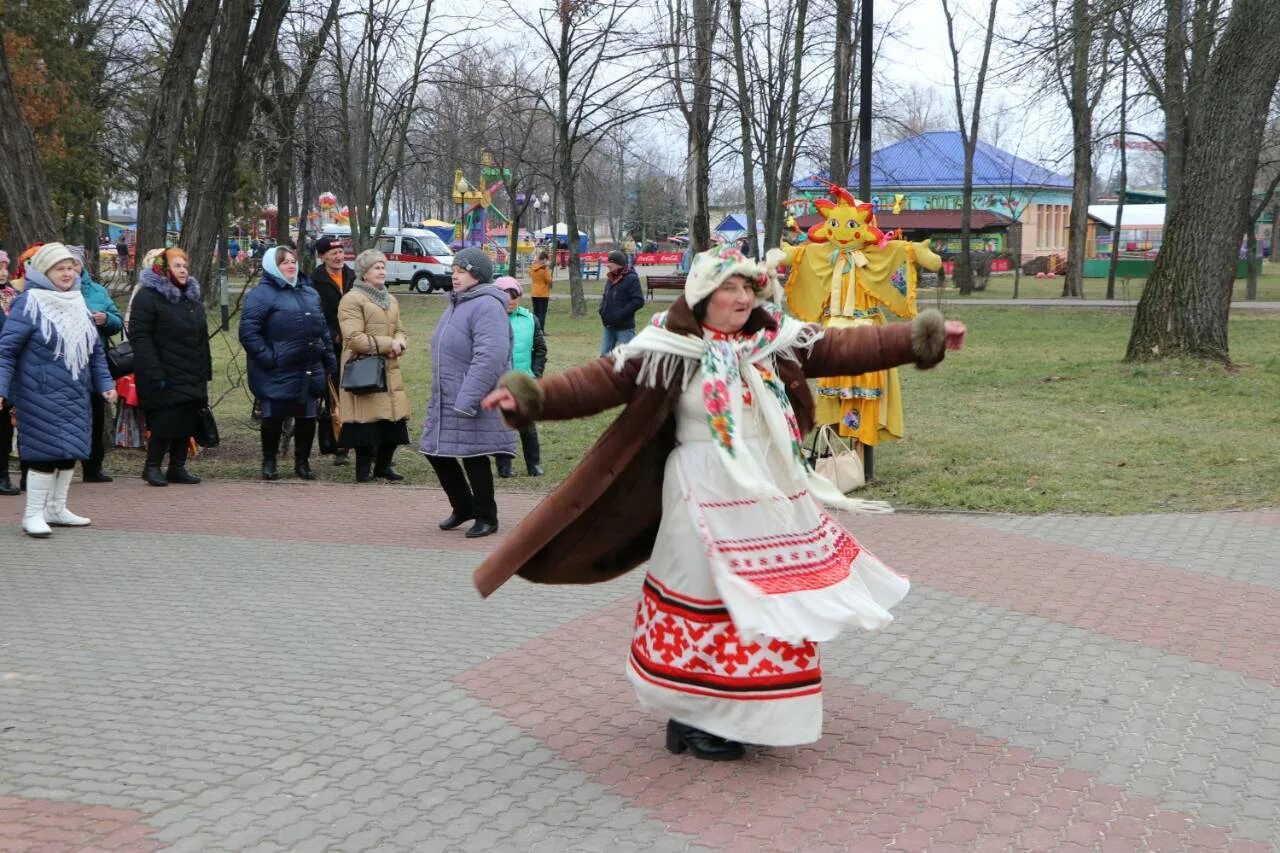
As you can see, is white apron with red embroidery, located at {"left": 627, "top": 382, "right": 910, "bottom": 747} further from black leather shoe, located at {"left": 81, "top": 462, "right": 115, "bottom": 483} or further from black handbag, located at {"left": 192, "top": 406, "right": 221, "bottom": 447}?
black leather shoe, located at {"left": 81, "top": 462, "right": 115, "bottom": 483}

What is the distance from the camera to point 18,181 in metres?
11.9

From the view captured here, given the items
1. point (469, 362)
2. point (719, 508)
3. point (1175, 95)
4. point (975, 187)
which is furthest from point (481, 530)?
point (975, 187)

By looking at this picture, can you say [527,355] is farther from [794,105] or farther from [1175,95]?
[1175,95]

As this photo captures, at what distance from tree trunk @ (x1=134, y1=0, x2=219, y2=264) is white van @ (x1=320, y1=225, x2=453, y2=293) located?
30.0 metres

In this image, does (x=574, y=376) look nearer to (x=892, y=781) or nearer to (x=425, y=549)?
(x=892, y=781)

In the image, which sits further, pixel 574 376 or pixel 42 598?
pixel 42 598

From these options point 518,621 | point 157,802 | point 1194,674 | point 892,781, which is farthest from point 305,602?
point 1194,674

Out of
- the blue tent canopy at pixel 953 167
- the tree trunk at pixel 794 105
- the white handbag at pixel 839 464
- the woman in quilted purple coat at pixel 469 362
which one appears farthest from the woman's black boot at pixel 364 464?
the blue tent canopy at pixel 953 167

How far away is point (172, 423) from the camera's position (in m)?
10.6

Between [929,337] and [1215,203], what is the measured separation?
13070 mm

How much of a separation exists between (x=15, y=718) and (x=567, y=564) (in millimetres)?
2291

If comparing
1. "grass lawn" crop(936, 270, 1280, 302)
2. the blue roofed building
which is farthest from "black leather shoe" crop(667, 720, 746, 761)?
the blue roofed building

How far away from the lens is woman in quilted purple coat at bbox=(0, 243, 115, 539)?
8.62m

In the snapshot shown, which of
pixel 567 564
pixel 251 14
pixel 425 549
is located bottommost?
pixel 425 549
